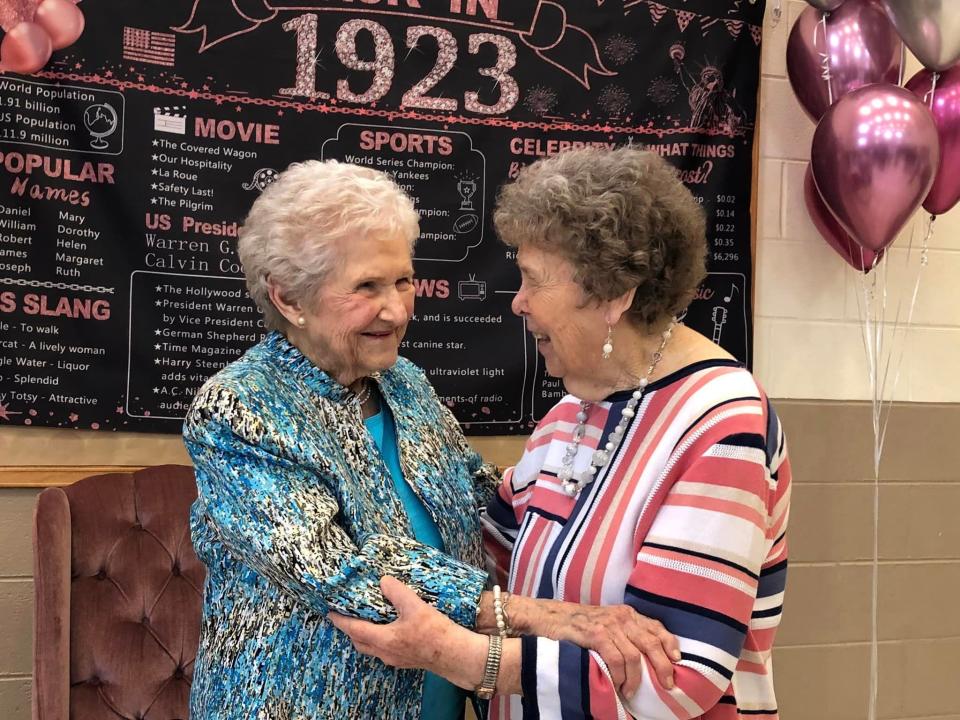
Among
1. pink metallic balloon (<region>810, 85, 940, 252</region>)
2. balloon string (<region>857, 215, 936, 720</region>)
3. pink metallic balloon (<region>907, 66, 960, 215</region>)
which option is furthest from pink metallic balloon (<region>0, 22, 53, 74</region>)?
balloon string (<region>857, 215, 936, 720</region>)

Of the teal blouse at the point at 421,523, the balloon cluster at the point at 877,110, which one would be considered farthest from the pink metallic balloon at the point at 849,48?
the teal blouse at the point at 421,523

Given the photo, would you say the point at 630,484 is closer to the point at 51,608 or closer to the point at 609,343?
the point at 609,343

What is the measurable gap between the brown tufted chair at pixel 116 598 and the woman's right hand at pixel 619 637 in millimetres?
1146

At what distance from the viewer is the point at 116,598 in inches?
84.4

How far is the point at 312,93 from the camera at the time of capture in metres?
2.49

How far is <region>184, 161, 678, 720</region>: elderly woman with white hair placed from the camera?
136cm

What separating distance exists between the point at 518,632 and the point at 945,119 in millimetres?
1906

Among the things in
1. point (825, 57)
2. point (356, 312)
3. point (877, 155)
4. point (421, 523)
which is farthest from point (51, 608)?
point (825, 57)

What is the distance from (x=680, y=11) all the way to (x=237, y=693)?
7.35 ft

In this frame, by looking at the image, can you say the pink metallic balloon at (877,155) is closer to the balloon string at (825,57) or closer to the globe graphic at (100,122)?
the balloon string at (825,57)

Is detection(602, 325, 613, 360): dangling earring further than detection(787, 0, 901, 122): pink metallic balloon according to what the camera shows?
No

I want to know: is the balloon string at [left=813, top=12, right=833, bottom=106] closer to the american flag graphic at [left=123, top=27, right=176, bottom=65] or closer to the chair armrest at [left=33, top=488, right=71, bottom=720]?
the american flag graphic at [left=123, top=27, right=176, bottom=65]

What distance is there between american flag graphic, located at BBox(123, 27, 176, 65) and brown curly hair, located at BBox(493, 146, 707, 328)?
51.6 inches

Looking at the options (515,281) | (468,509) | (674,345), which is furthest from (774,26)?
(468,509)
